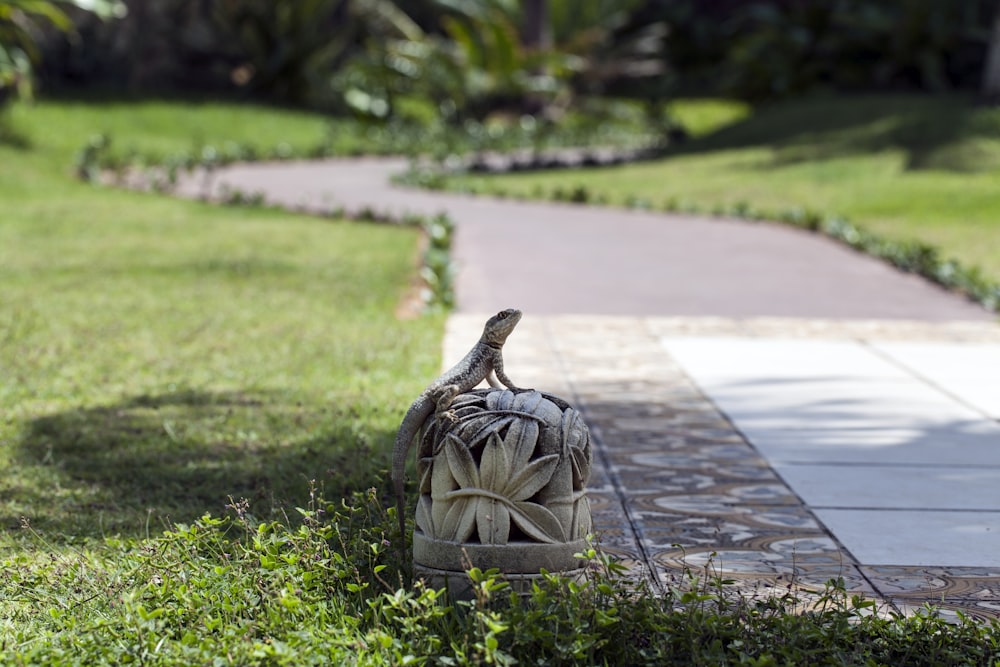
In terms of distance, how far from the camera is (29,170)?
704 inches

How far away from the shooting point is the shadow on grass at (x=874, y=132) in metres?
18.9

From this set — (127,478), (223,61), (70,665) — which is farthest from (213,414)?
(223,61)

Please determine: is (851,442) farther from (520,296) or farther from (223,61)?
(223,61)

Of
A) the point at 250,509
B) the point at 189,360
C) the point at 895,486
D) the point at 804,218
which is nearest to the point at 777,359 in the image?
the point at 895,486

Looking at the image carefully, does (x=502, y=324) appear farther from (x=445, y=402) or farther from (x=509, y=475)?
(x=509, y=475)

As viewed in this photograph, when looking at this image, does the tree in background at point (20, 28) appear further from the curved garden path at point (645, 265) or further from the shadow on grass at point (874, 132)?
the shadow on grass at point (874, 132)

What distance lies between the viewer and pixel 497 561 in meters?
4.10

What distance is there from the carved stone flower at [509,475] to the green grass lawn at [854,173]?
920 centimetres

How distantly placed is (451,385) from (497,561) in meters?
0.60

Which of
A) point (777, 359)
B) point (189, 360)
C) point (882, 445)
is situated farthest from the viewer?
point (777, 359)

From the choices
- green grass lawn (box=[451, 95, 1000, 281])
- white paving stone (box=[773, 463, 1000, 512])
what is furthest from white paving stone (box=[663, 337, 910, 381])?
green grass lawn (box=[451, 95, 1000, 281])

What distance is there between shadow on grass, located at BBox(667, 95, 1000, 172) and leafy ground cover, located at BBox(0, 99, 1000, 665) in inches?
404

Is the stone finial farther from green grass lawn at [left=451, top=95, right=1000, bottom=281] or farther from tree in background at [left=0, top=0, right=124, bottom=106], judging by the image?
tree in background at [left=0, top=0, right=124, bottom=106]

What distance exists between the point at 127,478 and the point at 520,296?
562 centimetres
